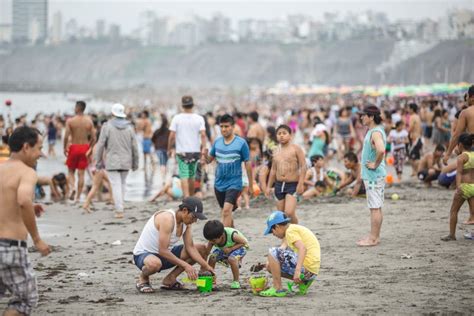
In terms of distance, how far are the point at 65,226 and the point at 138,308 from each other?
19.8 feet

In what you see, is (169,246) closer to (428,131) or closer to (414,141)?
(414,141)

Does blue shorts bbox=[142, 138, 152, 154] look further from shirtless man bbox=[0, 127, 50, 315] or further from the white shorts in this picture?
shirtless man bbox=[0, 127, 50, 315]

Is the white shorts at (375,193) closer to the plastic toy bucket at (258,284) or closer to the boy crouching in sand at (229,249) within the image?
the boy crouching in sand at (229,249)

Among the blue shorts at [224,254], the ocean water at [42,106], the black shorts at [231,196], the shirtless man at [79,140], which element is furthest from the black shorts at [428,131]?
the ocean water at [42,106]

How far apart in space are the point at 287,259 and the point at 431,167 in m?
9.85

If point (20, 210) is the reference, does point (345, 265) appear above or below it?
below

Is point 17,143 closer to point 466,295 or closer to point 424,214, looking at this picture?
point 466,295

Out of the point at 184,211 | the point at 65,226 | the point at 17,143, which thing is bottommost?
the point at 65,226

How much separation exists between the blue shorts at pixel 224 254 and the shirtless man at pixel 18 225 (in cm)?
225

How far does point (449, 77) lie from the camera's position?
105875 mm

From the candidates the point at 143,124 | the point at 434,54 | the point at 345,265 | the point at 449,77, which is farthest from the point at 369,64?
the point at 345,265

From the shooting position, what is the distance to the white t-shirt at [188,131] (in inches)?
497

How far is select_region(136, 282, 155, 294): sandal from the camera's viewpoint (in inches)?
302

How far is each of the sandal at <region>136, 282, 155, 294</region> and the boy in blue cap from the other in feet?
3.46
